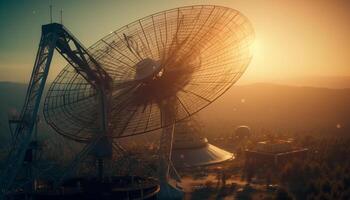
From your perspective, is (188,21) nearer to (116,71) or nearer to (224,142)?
(116,71)

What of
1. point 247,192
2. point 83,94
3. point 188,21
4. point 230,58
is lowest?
point 247,192

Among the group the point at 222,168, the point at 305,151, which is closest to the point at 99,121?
the point at 222,168

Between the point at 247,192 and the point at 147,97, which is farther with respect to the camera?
the point at 247,192

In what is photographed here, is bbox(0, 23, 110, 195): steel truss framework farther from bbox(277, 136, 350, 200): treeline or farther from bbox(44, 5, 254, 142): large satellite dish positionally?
bbox(277, 136, 350, 200): treeline

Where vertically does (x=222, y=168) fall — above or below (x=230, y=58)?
below

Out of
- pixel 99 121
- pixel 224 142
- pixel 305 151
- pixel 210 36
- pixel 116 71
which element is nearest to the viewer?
pixel 99 121

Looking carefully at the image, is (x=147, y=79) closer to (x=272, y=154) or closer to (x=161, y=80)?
(x=161, y=80)

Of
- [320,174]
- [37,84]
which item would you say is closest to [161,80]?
[37,84]
